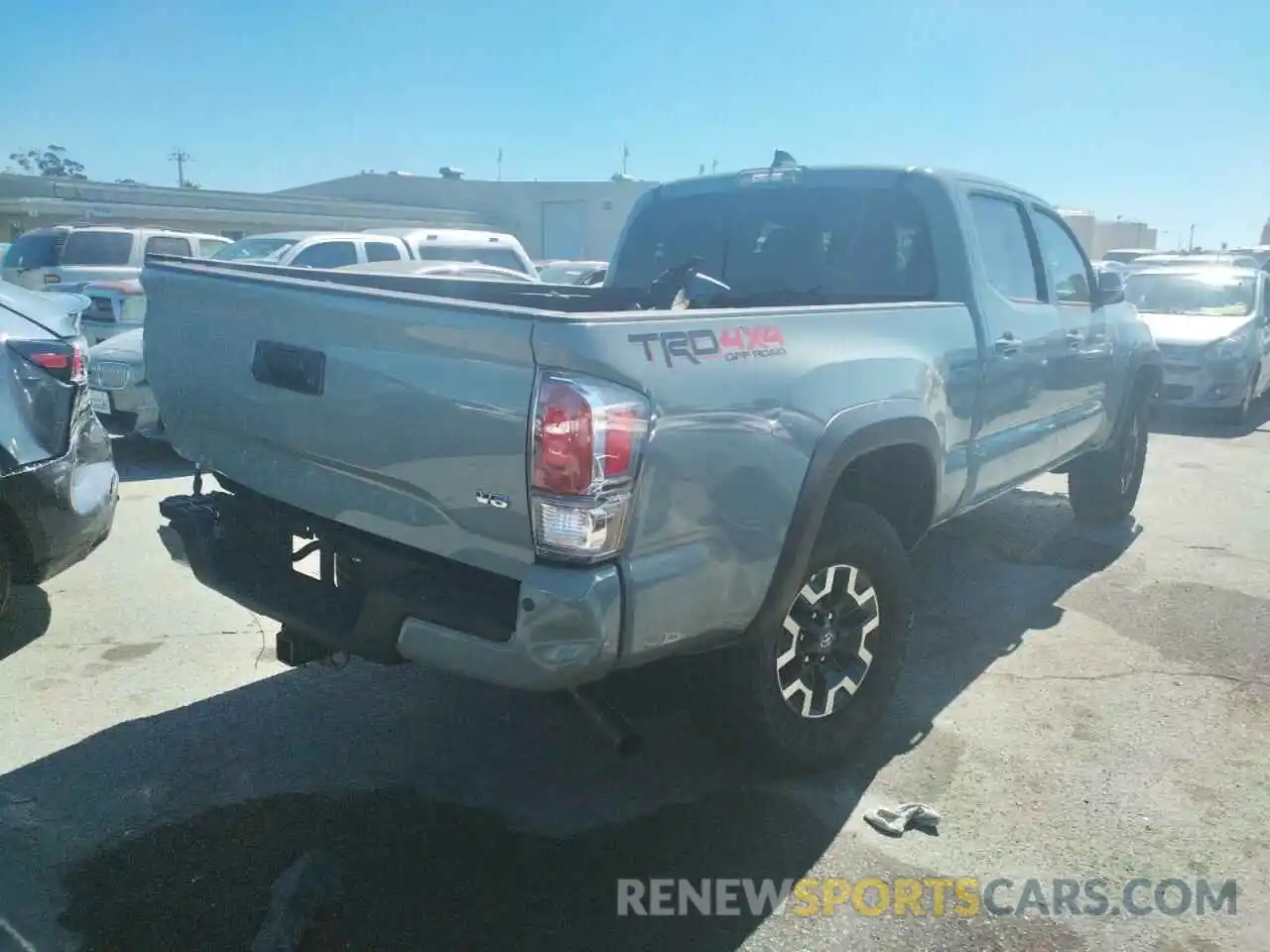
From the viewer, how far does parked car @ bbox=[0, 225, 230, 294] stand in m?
13.4

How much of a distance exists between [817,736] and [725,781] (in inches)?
13.9

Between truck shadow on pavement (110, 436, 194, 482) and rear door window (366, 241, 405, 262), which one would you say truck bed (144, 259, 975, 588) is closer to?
truck shadow on pavement (110, 436, 194, 482)

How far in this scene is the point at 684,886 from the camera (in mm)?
2887

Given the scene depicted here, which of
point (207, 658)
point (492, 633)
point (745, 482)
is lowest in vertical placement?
point (207, 658)

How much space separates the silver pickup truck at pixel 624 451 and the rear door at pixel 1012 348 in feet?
0.11

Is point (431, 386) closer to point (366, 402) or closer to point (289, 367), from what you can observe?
point (366, 402)

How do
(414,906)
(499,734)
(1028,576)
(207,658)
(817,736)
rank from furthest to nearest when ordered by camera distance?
(1028,576) < (207,658) < (499,734) < (817,736) < (414,906)

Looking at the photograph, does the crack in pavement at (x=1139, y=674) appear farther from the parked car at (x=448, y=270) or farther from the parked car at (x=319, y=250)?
the parked car at (x=319, y=250)

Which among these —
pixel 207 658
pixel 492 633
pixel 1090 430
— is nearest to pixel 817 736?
pixel 492 633

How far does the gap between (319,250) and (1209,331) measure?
31.6 feet

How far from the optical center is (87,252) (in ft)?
45.6

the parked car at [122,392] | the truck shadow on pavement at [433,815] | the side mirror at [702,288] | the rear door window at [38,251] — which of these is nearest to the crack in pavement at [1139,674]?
the truck shadow on pavement at [433,815]

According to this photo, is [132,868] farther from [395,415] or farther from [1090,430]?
[1090,430]

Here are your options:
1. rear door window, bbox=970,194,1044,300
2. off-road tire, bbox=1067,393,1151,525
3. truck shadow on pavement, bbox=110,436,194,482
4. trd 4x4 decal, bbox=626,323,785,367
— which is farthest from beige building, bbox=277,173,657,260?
trd 4x4 decal, bbox=626,323,785,367
